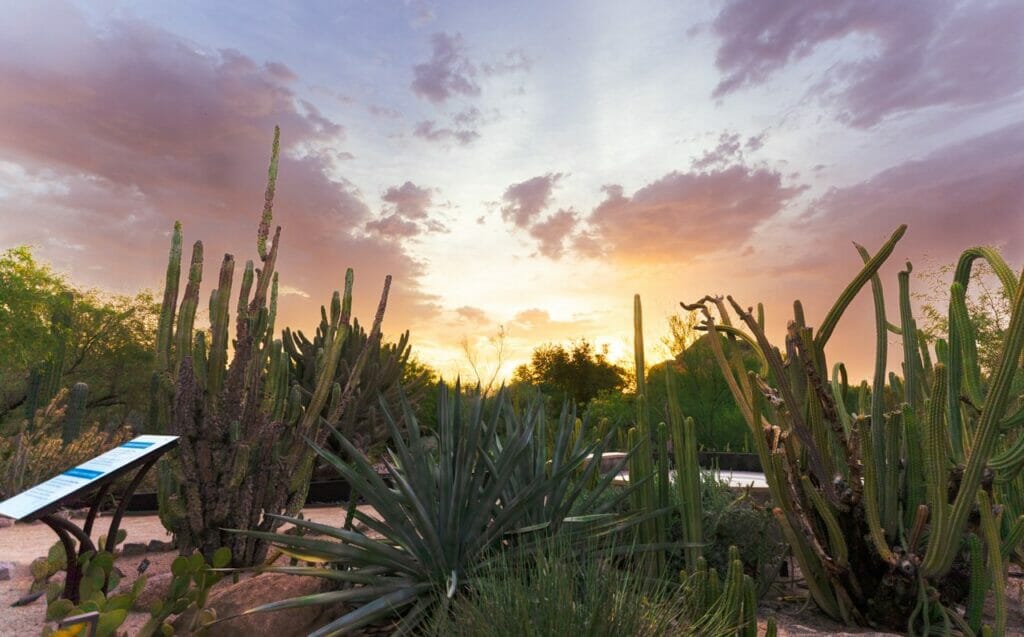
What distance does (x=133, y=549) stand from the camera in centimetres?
587

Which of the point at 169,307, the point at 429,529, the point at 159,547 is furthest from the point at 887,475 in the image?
the point at 159,547

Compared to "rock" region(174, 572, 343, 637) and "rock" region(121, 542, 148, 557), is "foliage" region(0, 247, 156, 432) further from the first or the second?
"rock" region(174, 572, 343, 637)

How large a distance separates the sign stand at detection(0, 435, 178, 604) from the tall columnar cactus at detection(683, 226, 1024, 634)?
3.31 metres

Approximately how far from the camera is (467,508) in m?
3.42

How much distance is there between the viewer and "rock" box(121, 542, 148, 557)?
19.1 ft

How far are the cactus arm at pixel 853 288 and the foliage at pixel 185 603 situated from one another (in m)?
3.42

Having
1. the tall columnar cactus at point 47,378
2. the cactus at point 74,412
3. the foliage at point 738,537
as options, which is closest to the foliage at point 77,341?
the tall columnar cactus at point 47,378

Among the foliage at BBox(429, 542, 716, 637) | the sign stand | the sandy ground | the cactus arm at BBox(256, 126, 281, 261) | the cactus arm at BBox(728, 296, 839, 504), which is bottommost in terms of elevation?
the sandy ground

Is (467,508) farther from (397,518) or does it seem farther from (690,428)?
(690,428)

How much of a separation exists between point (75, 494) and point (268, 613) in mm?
1297

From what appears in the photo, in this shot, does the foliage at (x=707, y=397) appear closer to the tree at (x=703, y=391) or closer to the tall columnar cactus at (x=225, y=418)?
the tree at (x=703, y=391)

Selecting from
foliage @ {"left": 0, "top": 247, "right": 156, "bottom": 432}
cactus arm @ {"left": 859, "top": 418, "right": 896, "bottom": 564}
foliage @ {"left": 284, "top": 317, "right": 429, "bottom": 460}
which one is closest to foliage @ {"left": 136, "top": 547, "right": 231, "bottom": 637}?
cactus arm @ {"left": 859, "top": 418, "right": 896, "bottom": 564}

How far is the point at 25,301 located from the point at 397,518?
26538mm

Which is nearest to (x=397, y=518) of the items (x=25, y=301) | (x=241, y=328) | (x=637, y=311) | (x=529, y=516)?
(x=529, y=516)
